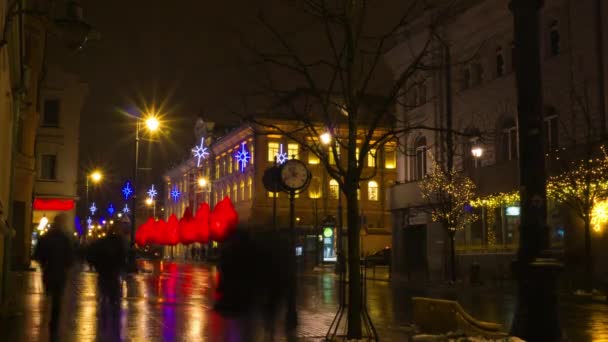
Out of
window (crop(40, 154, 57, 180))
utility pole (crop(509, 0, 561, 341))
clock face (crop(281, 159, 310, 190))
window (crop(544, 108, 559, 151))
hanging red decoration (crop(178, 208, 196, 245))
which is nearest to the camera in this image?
utility pole (crop(509, 0, 561, 341))

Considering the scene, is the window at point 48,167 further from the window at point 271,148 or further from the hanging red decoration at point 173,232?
the window at point 271,148

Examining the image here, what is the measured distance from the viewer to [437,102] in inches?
1585

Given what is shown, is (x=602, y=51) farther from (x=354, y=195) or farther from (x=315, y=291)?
(x=354, y=195)

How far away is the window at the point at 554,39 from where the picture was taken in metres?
31.7

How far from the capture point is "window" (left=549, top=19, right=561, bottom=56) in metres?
31.7

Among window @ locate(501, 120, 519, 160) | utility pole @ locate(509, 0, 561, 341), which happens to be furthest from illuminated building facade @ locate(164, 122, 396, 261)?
utility pole @ locate(509, 0, 561, 341)

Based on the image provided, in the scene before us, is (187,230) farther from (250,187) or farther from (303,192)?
(250,187)

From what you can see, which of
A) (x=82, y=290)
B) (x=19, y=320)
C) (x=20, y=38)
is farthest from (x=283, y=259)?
(x=82, y=290)

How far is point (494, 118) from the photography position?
35562 millimetres

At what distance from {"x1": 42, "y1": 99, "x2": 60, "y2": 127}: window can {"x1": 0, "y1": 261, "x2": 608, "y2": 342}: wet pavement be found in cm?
2440

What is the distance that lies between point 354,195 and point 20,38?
11622 millimetres

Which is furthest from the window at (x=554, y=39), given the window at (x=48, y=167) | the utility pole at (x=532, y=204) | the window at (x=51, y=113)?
the window at (x=48, y=167)

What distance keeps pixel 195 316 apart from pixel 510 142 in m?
22.1

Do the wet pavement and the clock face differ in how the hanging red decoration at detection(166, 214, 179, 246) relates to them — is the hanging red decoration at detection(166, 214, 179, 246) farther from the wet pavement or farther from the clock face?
the clock face
